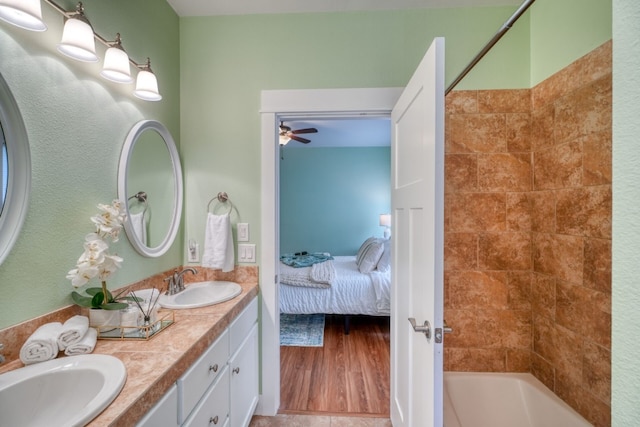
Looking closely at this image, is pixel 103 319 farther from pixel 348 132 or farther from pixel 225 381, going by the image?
pixel 348 132

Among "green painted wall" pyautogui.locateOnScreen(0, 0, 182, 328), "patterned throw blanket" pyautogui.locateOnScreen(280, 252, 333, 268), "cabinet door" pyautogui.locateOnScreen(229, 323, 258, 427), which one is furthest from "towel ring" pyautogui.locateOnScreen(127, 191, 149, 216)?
"patterned throw blanket" pyautogui.locateOnScreen(280, 252, 333, 268)

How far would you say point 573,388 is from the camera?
1292mm

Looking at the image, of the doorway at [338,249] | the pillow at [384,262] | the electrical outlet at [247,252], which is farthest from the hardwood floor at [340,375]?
the electrical outlet at [247,252]

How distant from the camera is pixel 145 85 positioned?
1.29m

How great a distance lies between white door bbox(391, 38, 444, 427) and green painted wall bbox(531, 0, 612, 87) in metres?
0.80

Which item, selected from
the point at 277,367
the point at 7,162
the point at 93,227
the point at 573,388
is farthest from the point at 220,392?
the point at 573,388

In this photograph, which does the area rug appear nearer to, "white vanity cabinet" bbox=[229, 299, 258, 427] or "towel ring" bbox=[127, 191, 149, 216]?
"white vanity cabinet" bbox=[229, 299, 258, 427]

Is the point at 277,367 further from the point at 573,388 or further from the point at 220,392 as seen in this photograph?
the point at 573,388

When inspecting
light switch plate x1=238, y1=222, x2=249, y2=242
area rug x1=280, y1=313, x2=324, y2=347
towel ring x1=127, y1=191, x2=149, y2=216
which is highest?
towel ring x1=127, y1=191, x2=149, y2=216

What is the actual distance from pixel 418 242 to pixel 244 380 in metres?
1.17

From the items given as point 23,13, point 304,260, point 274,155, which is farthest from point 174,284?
point 304,260

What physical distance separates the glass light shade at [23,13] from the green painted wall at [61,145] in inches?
2.2

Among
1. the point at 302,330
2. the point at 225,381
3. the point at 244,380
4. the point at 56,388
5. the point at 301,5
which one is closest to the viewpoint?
the point at 56,388

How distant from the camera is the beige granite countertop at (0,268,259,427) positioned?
2.13 feet
